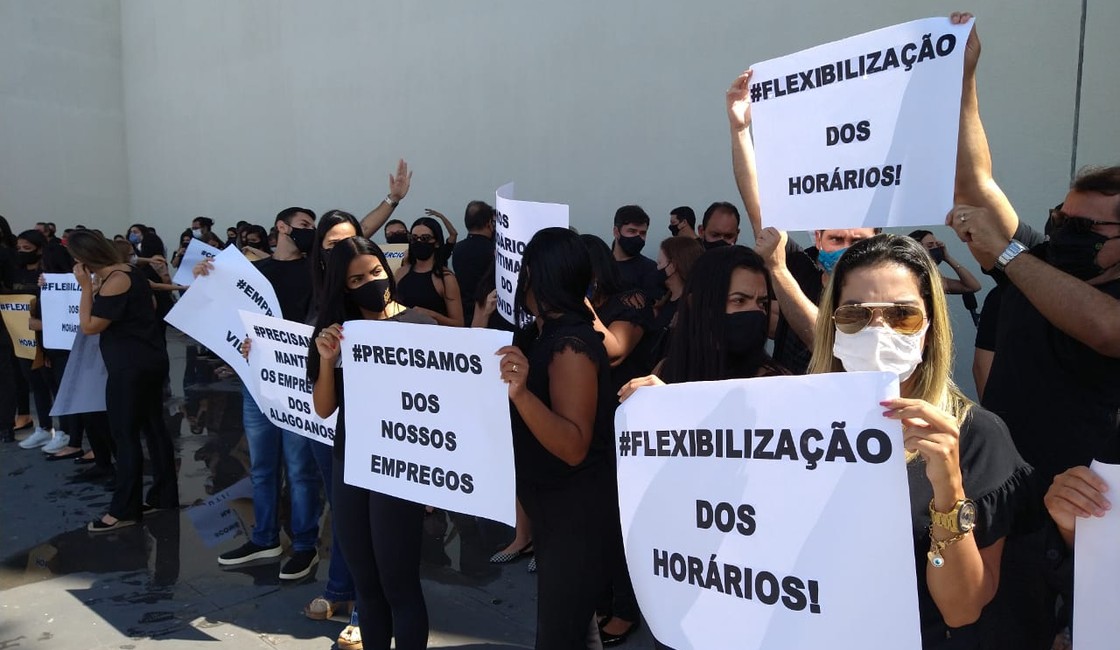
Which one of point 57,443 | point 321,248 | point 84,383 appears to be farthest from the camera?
point 57,443

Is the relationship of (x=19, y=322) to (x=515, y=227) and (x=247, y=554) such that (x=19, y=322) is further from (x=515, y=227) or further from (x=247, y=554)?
(x=515, y=227)

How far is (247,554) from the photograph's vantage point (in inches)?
193

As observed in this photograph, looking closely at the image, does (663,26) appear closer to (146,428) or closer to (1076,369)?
(146,428)

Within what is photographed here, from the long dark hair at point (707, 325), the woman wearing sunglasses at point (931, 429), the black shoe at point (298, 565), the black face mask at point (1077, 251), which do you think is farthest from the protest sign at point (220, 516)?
the black face mask at point (1077, 251)

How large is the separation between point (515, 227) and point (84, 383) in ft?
13.4

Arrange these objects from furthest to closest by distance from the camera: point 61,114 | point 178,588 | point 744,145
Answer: point 61,114 → point 178,588 → point 744,145

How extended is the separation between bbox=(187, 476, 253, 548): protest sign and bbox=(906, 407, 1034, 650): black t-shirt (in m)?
4.65

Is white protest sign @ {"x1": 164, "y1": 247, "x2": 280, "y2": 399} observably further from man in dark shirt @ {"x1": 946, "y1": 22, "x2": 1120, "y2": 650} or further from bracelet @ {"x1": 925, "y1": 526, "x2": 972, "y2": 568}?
bracelet @ {"x1": 925, "y1": 526, "x2": 972, "y2": 568}

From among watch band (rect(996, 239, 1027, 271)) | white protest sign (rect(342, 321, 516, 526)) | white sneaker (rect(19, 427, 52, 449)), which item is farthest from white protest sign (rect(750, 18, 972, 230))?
white sneaker (rect(19, 427, 52, 449))

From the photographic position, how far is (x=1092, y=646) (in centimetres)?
154

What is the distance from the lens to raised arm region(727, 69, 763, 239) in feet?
9.46

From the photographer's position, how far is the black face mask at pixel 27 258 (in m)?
8.42

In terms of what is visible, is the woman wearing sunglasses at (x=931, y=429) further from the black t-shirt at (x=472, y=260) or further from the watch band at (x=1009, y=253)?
the black t-shirt at (x=472, y=260)

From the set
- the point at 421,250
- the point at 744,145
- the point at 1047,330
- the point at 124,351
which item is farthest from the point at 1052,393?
the point at 124,351
